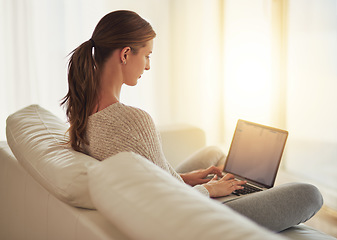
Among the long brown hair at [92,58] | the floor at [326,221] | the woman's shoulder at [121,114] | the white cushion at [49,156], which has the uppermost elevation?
the long brown hair at [92,58]

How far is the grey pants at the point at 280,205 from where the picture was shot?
1.44 m

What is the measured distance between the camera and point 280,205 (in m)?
1.50

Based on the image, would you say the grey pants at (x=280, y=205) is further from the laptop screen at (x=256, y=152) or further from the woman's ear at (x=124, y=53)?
the woman's ear at (x=124, y=53)

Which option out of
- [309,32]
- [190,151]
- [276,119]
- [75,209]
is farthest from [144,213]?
[276,119]

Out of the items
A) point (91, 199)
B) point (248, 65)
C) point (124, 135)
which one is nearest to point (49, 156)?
point (124, 135)

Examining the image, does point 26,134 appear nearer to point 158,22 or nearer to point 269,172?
point 269,172

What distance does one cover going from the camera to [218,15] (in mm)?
4273

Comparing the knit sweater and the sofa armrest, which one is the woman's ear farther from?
the sofa armrest

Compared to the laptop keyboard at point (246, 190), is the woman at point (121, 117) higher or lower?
higher

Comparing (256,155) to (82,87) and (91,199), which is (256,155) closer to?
(82,87)

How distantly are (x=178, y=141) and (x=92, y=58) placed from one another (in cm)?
114

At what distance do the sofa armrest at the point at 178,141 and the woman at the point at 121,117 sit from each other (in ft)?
2.75

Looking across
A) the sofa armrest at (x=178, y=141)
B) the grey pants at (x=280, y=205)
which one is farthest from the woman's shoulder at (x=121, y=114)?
the sofa armrest at (x=178, y=141)

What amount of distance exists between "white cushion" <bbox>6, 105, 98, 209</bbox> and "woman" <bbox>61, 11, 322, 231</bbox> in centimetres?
10
